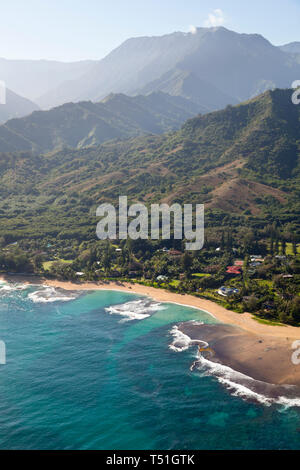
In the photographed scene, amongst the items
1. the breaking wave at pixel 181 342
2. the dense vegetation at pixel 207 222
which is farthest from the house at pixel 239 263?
the breaking wave at pixel 181 342

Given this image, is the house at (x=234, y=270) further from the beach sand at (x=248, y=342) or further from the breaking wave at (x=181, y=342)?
the breaking wave at (x=181, y=342)

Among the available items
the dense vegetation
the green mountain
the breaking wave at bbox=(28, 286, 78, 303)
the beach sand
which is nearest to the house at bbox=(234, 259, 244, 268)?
the dense vegetation

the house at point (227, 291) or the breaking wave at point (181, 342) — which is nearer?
the breaking wave at point (181, 342)

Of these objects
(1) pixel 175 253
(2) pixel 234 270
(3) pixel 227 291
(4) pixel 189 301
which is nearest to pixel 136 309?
(4) pixel 189 301

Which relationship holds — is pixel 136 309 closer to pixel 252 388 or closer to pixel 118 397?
pixel 118 397

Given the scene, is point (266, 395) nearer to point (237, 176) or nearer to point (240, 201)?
point (240, 201)

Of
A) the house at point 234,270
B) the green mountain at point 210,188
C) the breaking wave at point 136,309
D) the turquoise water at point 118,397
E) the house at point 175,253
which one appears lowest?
the turquoise water at point 118,397
